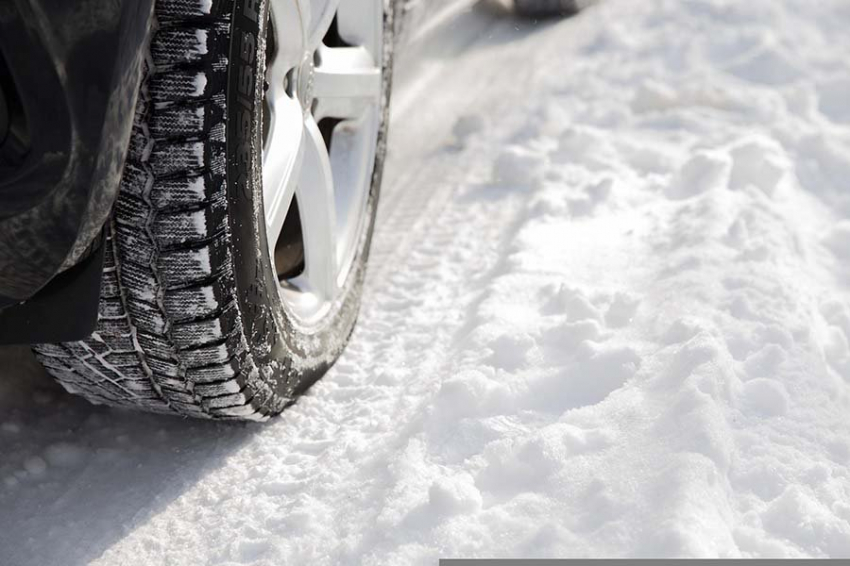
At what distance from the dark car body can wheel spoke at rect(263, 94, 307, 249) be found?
48cm

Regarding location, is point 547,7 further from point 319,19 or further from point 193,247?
point 193,247

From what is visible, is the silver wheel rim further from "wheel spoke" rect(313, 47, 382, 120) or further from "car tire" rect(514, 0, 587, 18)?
"car tire" rect(514, 0, 587, 18)

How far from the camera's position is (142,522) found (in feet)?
5.01

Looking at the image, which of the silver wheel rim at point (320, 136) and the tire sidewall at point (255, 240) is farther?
the silver wheel rim at point (320, 136)

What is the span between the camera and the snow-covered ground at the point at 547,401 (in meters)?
1.41

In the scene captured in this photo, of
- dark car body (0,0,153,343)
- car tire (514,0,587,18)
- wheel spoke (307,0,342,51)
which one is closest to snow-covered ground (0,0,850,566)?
dark car body (0,0,153,343)

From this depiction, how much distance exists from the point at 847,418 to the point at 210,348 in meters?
1.13

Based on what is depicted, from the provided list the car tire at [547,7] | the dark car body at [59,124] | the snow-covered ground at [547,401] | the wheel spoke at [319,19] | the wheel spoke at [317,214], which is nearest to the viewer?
the dark car body at [59,124]

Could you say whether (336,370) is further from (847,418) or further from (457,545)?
(847,418)

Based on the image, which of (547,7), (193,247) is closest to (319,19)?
(193,247)

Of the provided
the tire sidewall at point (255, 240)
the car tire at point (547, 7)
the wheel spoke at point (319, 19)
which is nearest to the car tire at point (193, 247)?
the tire sidewall at point (255, 240)

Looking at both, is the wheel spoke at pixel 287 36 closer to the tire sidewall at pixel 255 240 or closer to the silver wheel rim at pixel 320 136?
the silver wheel rim at pixel 320 136

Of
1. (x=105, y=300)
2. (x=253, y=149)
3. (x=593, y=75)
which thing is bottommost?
(x=593, y=75)

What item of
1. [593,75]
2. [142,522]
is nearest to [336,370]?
[142,522]
